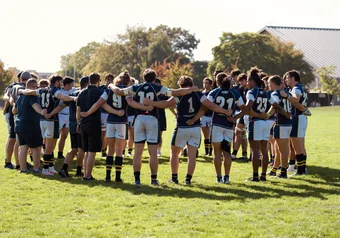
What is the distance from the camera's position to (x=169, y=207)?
8344mm

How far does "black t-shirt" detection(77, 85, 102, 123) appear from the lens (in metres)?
10.7

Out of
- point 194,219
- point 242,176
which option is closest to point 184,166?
point 242,176

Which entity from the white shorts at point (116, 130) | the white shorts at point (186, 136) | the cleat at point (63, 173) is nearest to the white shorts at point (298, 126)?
the white shorts at point (186, 136)

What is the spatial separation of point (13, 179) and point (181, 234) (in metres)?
5.35

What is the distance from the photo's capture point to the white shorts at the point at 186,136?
10.4 metres

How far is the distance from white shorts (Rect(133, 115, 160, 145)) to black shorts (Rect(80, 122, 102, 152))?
840 millimetres

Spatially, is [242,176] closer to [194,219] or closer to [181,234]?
[194,219]

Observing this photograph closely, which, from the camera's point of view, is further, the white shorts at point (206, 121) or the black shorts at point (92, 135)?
the white shorts at point (206, 121)

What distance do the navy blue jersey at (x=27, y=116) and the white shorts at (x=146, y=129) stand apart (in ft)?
8.34

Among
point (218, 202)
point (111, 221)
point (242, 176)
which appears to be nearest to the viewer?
point (111, 221)

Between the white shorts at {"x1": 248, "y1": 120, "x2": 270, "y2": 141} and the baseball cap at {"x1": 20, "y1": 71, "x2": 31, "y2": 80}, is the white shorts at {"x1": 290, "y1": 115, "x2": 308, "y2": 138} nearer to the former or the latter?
the white shorts at {"x1": 248, "y1": 120, "x2": 270, "y2": 141}

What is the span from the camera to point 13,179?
11078mm

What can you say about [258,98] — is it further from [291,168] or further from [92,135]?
[92,135]

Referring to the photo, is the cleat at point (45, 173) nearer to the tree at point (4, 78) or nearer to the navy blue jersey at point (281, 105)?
the navy blue jersey at point (281, 105)
